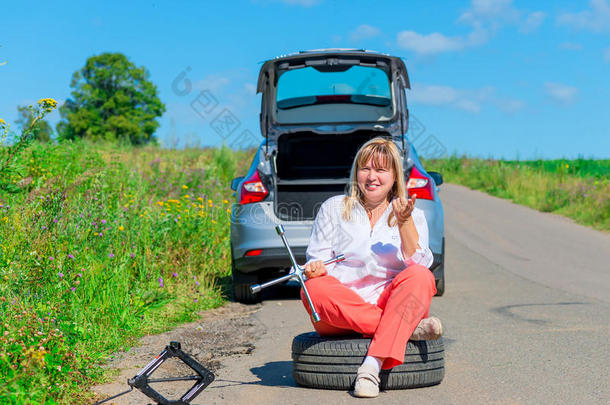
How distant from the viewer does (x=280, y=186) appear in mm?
7602

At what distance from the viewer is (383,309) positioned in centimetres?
415

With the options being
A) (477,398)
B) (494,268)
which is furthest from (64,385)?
(494,268)

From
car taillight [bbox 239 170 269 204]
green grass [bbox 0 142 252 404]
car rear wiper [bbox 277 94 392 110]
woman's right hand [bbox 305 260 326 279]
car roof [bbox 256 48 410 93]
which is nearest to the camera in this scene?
green grass [bbox 0 142 252 404]

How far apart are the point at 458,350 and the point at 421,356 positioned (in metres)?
1.15

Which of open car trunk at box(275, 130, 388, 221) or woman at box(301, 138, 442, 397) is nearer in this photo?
woman at box(301, 138, 442, 397)

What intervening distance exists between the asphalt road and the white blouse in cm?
69

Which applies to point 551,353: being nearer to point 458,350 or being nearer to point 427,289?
Result: point 458,350

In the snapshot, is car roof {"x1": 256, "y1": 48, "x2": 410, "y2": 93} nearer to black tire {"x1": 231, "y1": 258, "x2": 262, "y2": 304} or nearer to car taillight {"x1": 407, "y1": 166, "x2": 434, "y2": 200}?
car taillight {"x1": 407, "y1": 166, "x2": 434, "y2": 200}

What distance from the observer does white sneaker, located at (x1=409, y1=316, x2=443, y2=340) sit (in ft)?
13.2

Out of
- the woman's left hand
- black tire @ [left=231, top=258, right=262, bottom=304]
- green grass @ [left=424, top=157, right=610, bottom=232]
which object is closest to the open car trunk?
black tire @ [left=231, top=258, right=262, bottom=304]

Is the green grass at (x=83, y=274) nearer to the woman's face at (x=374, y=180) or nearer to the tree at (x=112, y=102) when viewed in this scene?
the woman's face at (x=374, y=180)

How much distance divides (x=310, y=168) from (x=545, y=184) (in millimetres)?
13507

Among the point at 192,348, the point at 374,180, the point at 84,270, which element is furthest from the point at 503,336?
the point at 84,270

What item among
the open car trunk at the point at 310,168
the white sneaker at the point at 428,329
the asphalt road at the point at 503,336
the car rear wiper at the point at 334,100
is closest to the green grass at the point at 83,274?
the asphalt road at the point at 503,336
